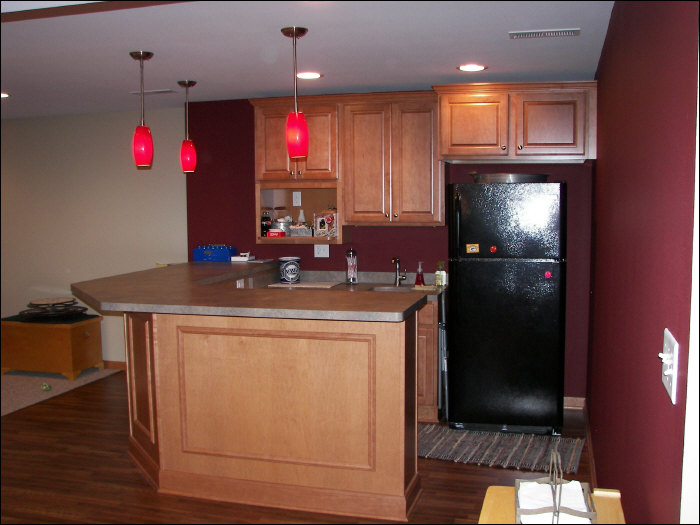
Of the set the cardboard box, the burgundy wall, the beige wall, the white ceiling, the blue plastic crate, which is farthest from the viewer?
the beige wall

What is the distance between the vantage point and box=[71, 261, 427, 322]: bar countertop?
108 inches

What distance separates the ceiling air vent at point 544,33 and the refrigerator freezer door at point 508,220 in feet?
3.22

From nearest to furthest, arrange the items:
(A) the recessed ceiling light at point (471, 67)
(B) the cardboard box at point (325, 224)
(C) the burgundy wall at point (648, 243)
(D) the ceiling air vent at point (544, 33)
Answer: (C) the burgundy wall at point (648, 243) < (D) the ceiling air vent at point (544, 33) < (A) the recessed ceiling light at point (471, 67) < (B) the cardboard box at point (325, 224)

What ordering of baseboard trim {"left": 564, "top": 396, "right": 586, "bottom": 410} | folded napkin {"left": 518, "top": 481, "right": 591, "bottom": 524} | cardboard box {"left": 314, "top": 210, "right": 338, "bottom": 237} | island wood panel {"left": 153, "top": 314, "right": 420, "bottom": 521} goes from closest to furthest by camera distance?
folded napkin {"left": 518, "top": 481, "right": 591, "bottom": 524}
island wood panel {"left": 153, "top": 314, "right": 420, "bottom": 521}
baseboard trim {"left": 564, "top": 396, "right": 586, "bottom": 410}
cardboard box {"left": 314, "top": 210, "right": 338, "bottom": 237}

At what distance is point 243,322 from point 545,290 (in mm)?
1900

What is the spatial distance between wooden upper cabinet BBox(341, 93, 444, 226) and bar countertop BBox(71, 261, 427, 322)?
4.14ft

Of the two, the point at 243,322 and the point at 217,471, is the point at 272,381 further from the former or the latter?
the point at 217,471

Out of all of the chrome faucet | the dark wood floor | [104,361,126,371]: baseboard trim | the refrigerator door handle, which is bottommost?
the dark wood floor

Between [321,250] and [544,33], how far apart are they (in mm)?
2402

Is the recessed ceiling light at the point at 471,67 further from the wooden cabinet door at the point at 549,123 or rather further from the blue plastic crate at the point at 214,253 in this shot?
the blue plastic crate at the point at 214,253

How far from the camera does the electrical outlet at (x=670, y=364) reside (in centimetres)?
130

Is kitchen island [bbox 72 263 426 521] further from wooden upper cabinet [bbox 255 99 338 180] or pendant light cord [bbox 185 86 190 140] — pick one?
pendant light cord [bbox 185 86 190 140]

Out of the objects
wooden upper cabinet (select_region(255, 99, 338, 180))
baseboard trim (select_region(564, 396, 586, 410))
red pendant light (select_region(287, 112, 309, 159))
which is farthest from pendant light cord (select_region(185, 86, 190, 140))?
baseboard trim (select_region(564, 396, 586, 410))

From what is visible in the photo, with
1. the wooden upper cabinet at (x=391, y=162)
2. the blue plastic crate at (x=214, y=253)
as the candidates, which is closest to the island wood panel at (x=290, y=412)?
the wooden upper cabinet at (x=391, y=162)
